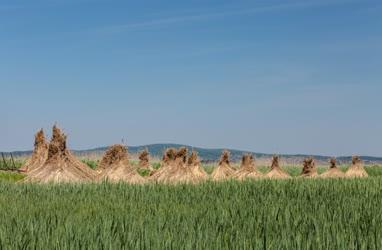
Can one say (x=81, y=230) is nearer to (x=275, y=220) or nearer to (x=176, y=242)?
(x=176, y=242)

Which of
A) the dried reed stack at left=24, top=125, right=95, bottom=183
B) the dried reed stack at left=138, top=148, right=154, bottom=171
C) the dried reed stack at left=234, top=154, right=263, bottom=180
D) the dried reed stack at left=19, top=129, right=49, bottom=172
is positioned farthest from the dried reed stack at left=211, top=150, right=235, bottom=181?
the dried reed stack at left=24, top=125, right=95, bottom=183

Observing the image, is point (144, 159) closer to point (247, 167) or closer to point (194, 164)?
point (194, 164)

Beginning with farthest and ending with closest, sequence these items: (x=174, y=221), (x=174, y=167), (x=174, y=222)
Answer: (x=174, y=167) < (x=174, y=221) < (x=174, y=222)

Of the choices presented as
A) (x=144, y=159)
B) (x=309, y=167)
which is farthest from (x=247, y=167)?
(x=144, y=159)

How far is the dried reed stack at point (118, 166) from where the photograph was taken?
2238 centimetres

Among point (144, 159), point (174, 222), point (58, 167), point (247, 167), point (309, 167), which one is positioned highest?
point (144, 159)

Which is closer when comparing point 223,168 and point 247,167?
point 247,167

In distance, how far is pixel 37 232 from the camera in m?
7.92

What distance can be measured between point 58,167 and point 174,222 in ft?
43.9

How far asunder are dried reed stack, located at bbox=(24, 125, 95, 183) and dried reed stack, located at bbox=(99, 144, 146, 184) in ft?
2.94

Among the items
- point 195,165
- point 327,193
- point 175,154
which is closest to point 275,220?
point 327,193

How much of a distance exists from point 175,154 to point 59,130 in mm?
4009

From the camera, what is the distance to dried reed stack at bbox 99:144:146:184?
22375mm

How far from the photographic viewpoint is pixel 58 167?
2192cm
